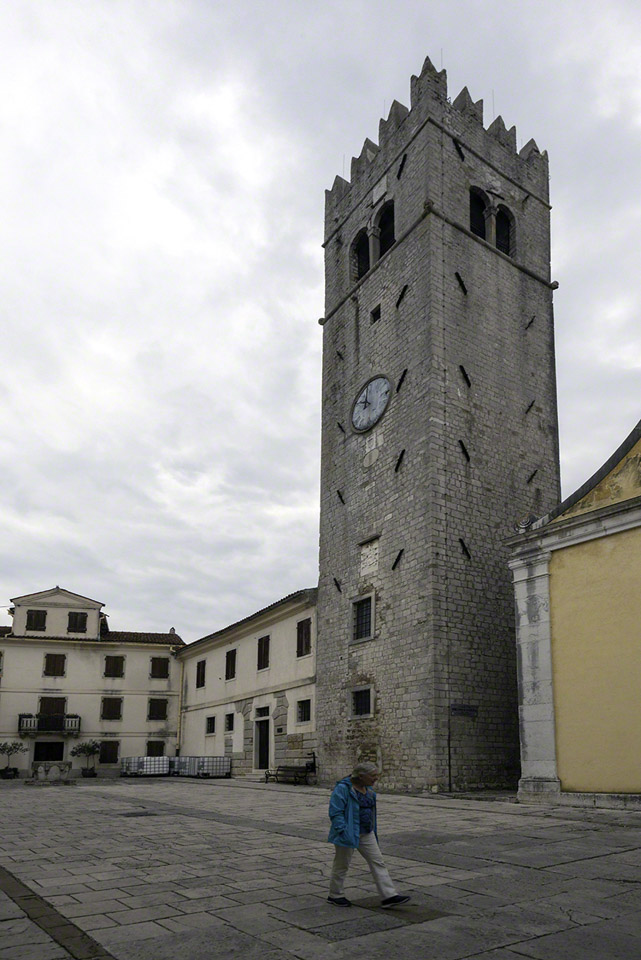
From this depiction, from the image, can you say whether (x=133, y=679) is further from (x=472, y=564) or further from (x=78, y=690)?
(x=472, y=564)

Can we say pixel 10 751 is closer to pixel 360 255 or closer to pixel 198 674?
pixel 198 674

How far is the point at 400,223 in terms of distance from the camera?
23.3 meters

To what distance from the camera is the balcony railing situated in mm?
34062

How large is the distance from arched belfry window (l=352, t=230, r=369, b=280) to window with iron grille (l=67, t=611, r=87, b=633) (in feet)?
69.3

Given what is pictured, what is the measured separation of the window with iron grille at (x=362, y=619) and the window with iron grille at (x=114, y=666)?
723 inches

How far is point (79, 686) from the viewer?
3569cm

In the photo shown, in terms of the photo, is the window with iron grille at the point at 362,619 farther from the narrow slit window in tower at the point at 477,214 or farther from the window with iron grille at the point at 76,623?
the window with iron grille at the point at 76,623

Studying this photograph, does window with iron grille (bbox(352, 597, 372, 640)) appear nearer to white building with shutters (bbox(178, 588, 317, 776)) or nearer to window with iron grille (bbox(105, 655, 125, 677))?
white building with shutters (bbox(178, 588, 317, 776))

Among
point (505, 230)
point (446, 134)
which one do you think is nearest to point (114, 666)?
point (505, 230)

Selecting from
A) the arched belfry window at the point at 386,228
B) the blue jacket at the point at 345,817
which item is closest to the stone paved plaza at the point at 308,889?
the blue jacket at the point at 345,817

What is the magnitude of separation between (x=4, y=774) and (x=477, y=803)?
2427cm

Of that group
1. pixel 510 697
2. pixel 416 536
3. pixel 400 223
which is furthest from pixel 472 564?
pixel 400 223

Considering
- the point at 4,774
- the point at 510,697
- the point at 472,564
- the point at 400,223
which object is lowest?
the point at 4,774

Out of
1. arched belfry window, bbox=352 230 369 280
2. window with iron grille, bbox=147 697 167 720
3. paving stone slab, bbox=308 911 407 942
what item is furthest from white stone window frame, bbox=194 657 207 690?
paving stone slab, bbox=308 911 407 942
